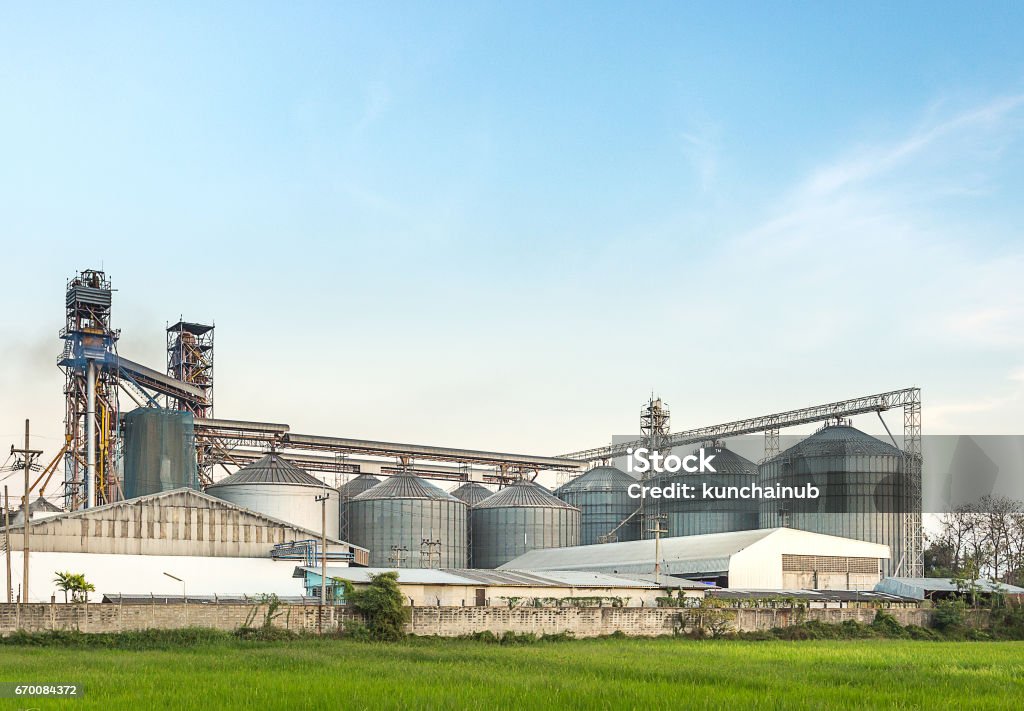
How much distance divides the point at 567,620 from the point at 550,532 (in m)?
45.6

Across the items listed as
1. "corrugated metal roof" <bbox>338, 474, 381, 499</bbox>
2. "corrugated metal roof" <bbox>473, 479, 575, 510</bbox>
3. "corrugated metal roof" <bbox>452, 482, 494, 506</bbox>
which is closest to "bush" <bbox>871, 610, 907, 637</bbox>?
"corrugated metal roof" <bbox>473, 479, 575, 510</bbox>

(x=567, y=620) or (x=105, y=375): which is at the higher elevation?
(x=105, y=375)

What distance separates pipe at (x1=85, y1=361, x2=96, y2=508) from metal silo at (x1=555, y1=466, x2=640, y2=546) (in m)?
46.7

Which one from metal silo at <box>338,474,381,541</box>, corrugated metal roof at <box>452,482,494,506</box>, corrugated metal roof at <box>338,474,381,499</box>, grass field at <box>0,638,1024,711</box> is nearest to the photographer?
grass field at <box>0,638,1024,711</box>

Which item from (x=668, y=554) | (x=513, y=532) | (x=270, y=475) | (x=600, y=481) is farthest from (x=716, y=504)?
(x=270, y=475)

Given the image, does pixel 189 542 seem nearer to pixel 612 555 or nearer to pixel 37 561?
pixel 37 561

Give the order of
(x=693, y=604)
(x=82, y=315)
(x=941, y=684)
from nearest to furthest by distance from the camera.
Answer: (x=941, y=684) < (x=693, y=604) < (x=82, y=315)

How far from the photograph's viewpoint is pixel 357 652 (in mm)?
42469

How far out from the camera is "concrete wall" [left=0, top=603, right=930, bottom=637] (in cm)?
4675

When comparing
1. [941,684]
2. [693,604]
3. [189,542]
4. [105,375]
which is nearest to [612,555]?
[693,604]

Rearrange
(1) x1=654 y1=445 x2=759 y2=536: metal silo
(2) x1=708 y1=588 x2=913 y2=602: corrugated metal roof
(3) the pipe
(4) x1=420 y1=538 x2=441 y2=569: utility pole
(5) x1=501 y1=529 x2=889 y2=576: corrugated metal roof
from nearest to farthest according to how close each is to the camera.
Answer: (2) x1=708 y1=588 x2=913 y2=602: corrugated metal roof < (3) the pipe < (5) x1=501 y1=529 x2=889 y2=576: corrugated metal roof < (4) x1=420 y1=538 x2=441 y2=569: utility pole < (1) x1=654 y1=445 x2=759 y2=536: metal silo

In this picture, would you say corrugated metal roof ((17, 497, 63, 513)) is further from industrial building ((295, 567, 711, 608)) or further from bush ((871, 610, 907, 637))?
bush ((871, 610, 907, 637))

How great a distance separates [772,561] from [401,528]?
1234 inches

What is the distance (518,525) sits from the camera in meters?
100
